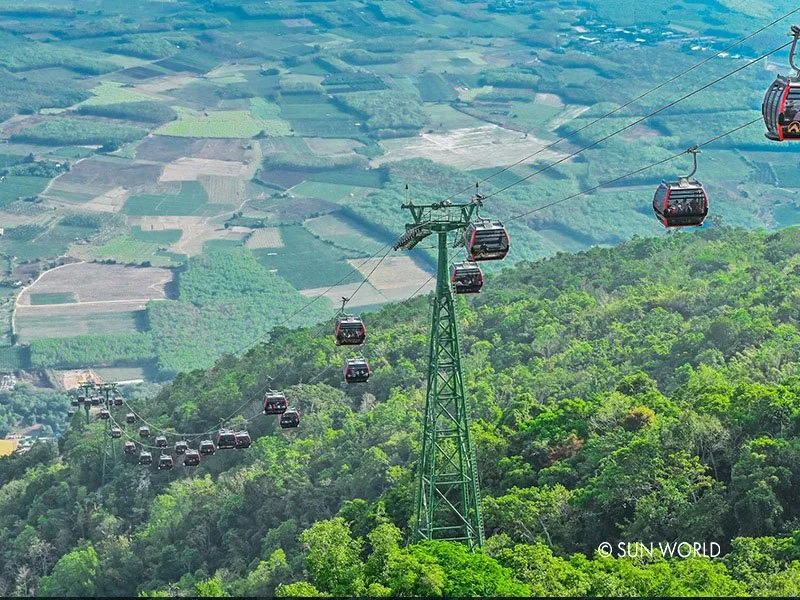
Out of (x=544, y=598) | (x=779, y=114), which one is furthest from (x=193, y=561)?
(x=779, y=114)

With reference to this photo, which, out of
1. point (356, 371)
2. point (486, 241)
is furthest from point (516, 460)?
point (486, 241)

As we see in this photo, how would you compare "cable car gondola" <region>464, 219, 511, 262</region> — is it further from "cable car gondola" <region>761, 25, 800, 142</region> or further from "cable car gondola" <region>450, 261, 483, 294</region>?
"cable car gondola" <region>761, 25, 800, 142</region>

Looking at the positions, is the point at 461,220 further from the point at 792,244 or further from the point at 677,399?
the point at 792,244

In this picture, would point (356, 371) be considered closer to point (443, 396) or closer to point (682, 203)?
point (443, 396)

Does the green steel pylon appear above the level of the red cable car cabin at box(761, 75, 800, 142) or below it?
below

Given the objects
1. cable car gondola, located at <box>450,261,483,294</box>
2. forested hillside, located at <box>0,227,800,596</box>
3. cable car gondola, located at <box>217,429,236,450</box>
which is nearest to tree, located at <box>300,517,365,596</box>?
forested hillside, located at <box>0,227,800,596</box>

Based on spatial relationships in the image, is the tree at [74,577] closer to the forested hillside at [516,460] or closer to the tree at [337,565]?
the forested hillside at [516,460]
